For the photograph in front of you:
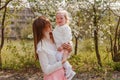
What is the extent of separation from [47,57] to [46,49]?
0.07m

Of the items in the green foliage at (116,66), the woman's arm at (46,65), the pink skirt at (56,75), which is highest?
the woman's arm at (46,65)

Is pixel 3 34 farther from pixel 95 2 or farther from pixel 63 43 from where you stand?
pixel 63 43

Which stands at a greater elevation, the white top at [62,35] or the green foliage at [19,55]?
the white top at [62,35]

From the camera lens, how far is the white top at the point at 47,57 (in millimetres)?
3275

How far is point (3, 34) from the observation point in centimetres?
1019

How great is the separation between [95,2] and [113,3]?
1.73ft

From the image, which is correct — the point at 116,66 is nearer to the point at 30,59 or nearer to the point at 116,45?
the point at 116,45

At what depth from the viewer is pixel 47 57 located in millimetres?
3299

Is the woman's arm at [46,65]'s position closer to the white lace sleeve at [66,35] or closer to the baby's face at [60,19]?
the white lace sleeve at [66,35]

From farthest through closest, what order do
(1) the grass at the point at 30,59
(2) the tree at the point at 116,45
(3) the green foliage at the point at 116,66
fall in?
1. (2) the tree at the point at 116,45
2. (1) the grass at the point at 30,59
3. (3) the green foliage at the point at 116,66

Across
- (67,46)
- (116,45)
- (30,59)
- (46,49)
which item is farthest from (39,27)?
(116,45)

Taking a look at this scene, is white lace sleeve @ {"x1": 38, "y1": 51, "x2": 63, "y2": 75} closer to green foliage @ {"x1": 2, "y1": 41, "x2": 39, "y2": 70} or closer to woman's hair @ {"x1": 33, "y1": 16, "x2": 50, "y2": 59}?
woman's hair @ {"x1": 33, "y1": 16, "x2": 50, "y2": 59}

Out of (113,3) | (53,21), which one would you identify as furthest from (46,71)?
(113,3)

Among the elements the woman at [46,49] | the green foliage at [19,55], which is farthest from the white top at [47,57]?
the green foliage at [19,55]
